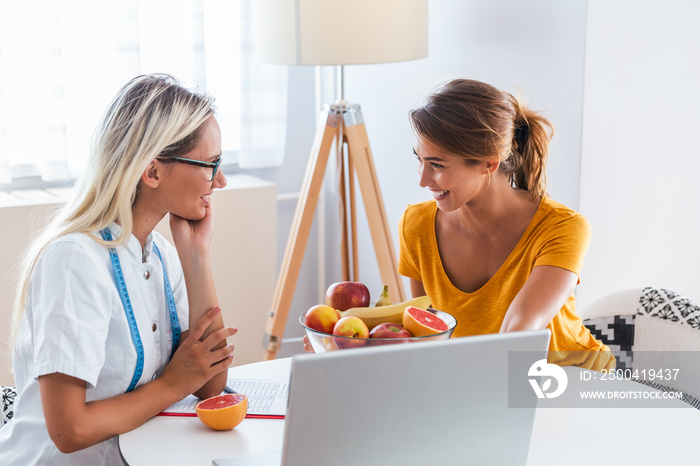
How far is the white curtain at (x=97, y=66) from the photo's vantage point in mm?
2576

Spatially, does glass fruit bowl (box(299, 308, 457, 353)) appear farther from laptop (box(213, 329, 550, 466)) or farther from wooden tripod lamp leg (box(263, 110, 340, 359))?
wooden tripod lamp leg (box(263, 110, 340, 359))

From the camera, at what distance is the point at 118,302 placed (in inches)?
50.6

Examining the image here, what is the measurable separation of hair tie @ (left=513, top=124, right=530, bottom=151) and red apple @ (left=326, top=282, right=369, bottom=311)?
1.99 ft

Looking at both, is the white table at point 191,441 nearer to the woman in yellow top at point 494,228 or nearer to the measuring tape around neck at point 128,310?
the measuring tape around neck at point 128,310

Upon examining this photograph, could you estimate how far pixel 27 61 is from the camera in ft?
8.46

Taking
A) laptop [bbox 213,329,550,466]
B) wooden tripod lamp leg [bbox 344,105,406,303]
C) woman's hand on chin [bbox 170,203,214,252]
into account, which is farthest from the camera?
wooden tripod lamp leg [bbox 344,105,406,303]

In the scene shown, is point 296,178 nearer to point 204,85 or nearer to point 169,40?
point 204,85

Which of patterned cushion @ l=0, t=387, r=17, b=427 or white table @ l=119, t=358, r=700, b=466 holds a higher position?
white table @ l=119, t=358, r=700, b=466

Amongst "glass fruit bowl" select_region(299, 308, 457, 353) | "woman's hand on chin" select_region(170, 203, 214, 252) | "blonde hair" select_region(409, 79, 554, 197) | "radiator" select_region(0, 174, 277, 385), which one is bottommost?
"radiator" select_region(0, 174, 277, 385)

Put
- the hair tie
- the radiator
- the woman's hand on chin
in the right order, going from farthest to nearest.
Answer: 1. the radiator
2. the hair tie
3. the woman's hand on chin

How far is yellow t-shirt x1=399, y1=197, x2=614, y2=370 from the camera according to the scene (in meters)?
1.62

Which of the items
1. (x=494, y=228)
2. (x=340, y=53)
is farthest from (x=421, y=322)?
(x=340, y=53)

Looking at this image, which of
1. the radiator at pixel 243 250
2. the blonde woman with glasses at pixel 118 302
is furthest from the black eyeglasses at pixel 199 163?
the radiator at pixel 243 250

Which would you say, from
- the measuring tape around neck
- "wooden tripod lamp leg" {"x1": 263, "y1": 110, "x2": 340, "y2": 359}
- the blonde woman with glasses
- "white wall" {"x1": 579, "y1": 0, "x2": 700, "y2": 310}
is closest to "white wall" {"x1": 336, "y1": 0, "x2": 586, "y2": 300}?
"white wall" {"x1": 579, "y1": 0, "x2": 700, "y2": 310}
